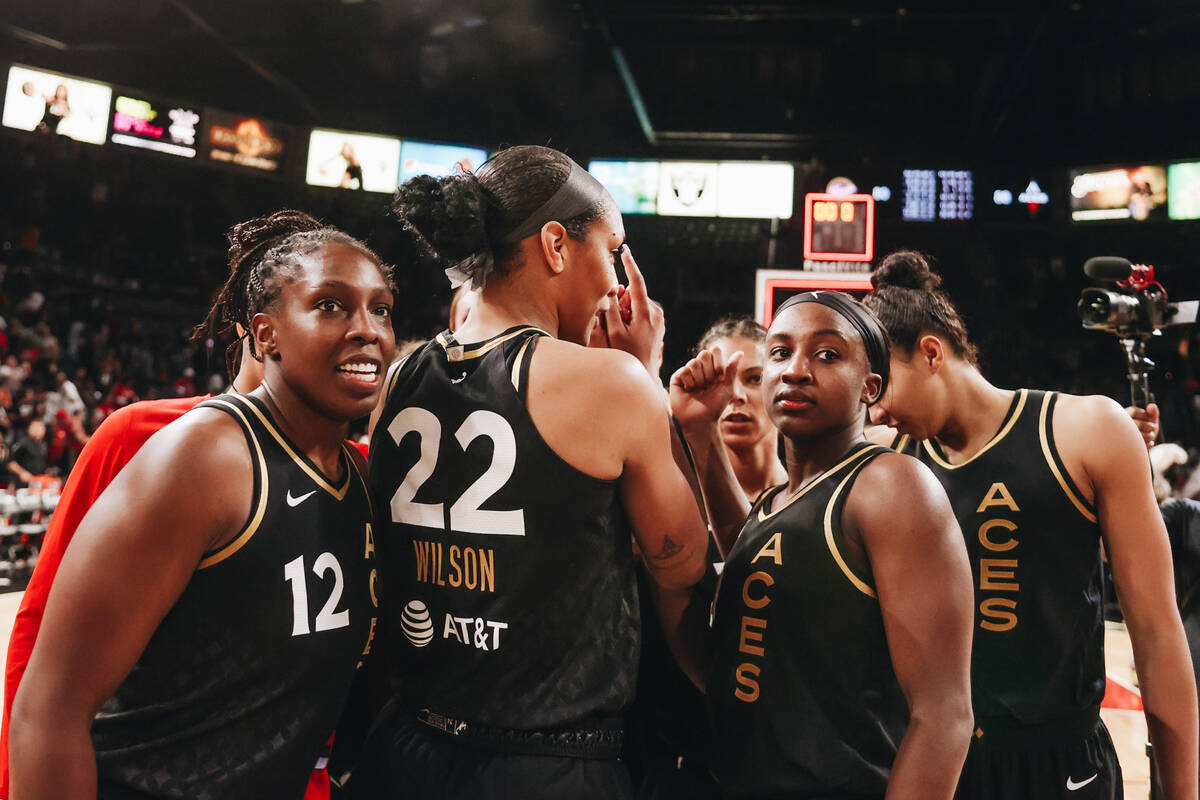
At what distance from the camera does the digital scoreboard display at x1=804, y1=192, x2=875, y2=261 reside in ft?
23.4

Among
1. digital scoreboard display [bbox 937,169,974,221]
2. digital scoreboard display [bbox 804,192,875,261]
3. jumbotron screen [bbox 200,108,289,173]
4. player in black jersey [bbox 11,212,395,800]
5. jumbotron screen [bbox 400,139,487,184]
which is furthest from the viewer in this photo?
jumbotron screen [bbox 400,139,487,184]

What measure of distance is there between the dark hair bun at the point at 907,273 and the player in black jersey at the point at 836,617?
2.00 ft

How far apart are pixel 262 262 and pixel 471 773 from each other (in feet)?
3.31

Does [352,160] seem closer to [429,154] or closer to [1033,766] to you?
[429,154]

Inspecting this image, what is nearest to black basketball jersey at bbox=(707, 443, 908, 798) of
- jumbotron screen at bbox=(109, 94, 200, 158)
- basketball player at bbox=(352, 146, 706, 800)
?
basketball player at bbox=(352, 146, 706, 800)

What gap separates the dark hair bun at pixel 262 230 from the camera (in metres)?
1.90

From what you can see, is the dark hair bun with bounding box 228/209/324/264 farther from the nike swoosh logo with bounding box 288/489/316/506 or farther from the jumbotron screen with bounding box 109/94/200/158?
the jumbotron screen with bounding box 109/94/200/158

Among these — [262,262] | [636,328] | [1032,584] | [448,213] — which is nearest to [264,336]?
[262,262]

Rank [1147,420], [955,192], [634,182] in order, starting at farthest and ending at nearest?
[634,182] → [955,192] → [1147,420]

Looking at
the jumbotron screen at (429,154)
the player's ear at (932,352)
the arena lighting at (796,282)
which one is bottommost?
the player's ear at (932,352)

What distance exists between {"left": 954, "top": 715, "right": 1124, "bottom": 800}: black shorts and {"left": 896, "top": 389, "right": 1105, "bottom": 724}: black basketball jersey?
4cm

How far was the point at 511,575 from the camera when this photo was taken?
57.4 inches

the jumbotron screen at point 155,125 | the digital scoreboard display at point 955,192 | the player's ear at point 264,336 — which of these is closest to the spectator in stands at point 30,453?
the jumbotron screen at point 155,125

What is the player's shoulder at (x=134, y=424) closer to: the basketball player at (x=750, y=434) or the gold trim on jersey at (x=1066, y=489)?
the basketball player at (x=750, y=434)
